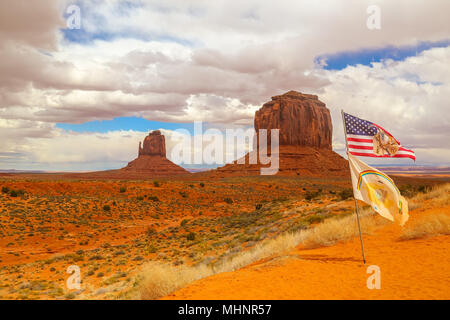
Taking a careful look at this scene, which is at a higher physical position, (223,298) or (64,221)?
(223,298)

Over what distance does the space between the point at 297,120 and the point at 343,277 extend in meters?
112

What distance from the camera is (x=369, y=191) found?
6.99 m

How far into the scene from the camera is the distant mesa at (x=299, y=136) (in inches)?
3735

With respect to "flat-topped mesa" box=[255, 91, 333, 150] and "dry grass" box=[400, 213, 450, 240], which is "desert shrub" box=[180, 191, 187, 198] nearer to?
"dry grass" box=[400, 213, 450, 240]


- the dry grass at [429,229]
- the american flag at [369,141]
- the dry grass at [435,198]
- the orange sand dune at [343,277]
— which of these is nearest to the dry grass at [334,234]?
the orange sand dune at [343,277]

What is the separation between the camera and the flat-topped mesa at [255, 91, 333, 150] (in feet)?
366

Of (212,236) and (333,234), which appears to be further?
(212,236)

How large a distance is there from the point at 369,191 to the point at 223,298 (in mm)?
4450

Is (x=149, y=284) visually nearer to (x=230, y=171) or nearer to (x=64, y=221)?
(x=64, y=221)

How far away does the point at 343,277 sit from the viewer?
247 inches

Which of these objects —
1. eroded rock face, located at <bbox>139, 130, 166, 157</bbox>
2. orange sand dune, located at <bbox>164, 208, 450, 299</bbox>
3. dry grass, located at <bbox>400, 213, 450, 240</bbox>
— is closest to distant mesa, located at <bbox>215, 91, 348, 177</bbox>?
eroded rock face, located at <bbox>139, 130, 166, 157</bbox>

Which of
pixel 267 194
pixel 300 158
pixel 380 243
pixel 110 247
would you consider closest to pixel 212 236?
pixel 110 247

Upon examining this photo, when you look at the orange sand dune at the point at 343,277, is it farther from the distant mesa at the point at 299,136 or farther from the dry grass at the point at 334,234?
the distant mesa at the point at 299,136
